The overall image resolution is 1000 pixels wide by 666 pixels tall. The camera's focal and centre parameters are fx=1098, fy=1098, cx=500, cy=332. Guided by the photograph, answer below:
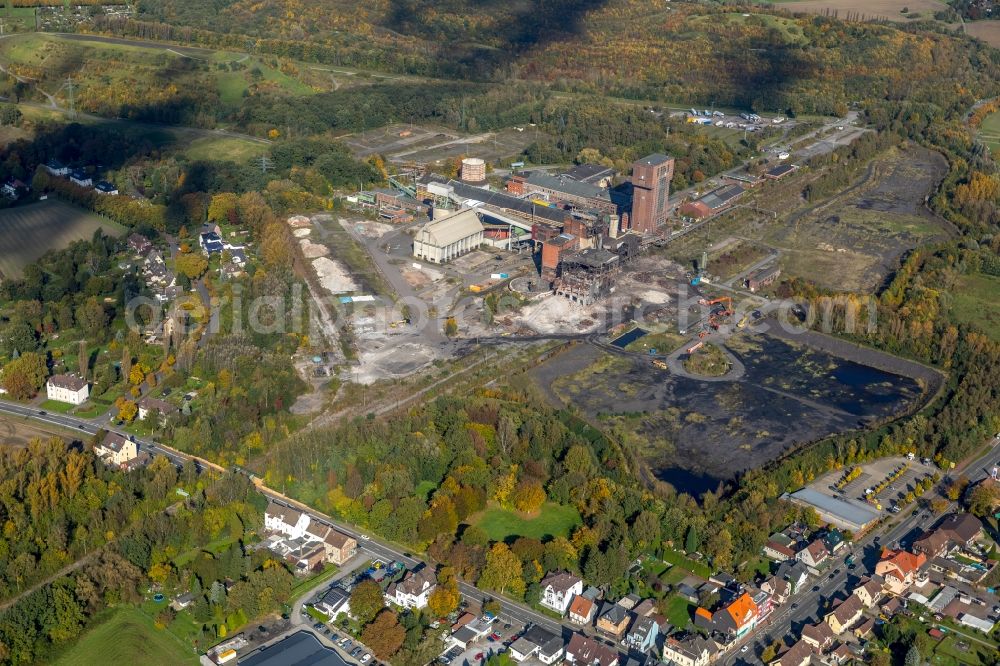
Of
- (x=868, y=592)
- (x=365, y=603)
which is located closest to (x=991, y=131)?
(x=868, y=592)

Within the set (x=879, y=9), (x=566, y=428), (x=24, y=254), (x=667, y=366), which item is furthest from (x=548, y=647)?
(x=879, y=9)

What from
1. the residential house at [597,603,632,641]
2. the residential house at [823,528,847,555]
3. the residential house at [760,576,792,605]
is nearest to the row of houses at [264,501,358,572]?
the residential house at [597,603,632,641]

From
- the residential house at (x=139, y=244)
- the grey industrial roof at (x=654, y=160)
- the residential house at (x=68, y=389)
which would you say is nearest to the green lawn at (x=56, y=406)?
the residential house at (x=68, y=389)

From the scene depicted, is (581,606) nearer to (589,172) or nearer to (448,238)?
(448,238)

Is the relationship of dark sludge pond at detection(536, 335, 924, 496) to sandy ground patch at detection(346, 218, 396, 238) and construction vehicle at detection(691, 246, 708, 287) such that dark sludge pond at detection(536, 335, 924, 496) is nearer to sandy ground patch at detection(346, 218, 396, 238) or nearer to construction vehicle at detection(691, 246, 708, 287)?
construction vehicle at detection(691, 246, 708, 287)

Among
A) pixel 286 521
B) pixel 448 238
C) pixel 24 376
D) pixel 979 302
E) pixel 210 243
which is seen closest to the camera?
pixel 286 521

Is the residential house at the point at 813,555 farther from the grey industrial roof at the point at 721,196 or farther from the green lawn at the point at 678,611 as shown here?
the grey industrial roof at the point at 721,196

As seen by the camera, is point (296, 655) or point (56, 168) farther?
point (56, 168)
